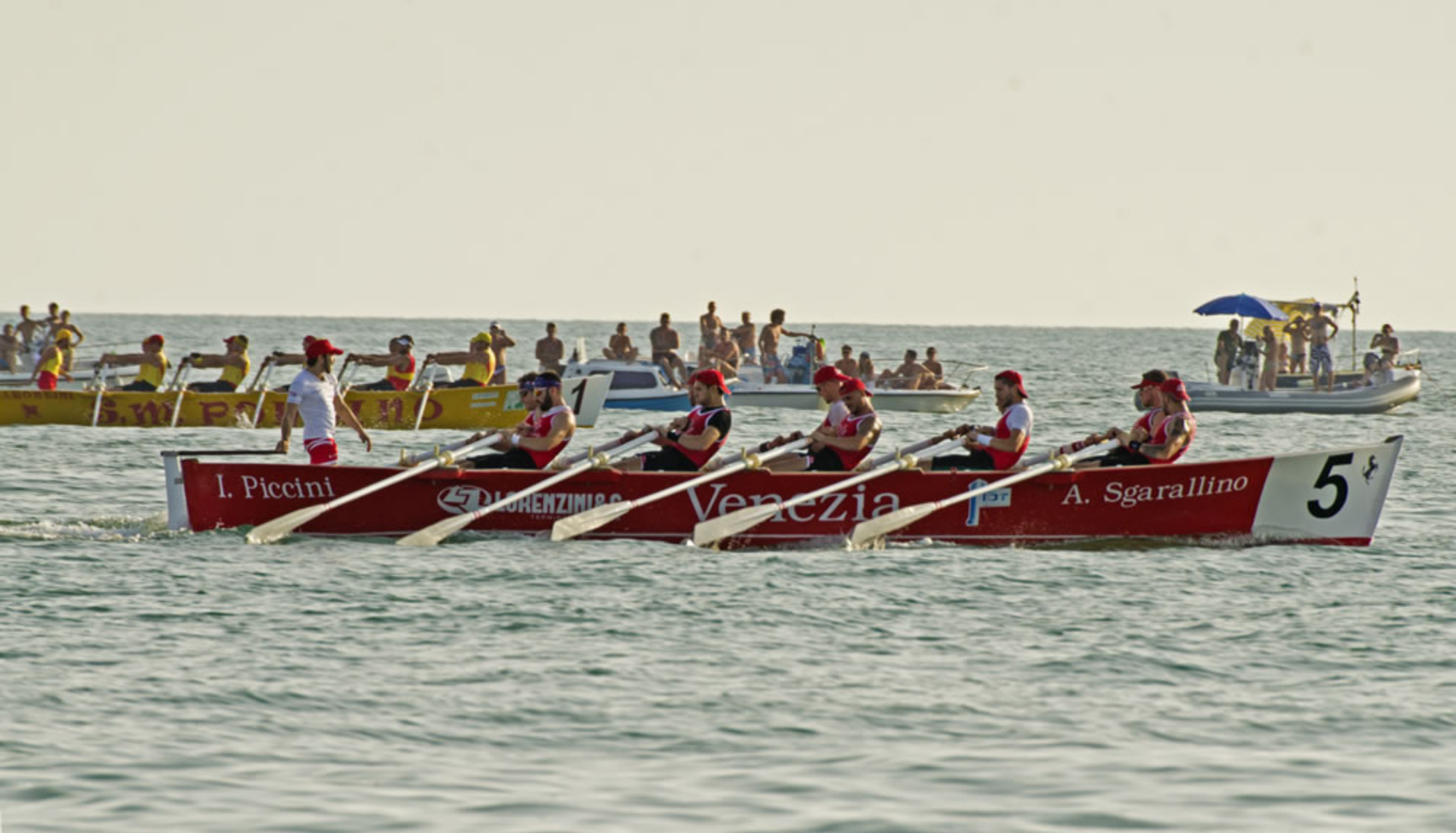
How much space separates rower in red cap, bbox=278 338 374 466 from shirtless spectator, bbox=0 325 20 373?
19778 mm

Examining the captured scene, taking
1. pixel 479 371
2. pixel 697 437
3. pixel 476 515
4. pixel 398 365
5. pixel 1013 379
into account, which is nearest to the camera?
pixel 476 515

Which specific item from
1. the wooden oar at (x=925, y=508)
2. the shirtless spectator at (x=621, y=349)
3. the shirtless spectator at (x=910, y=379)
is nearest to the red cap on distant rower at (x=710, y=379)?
the wooden oar at (x=925, y=508)

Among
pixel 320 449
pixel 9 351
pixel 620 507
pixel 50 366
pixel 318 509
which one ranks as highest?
pixel 9 351

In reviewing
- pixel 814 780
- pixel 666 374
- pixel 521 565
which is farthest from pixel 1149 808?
pixel 666 374

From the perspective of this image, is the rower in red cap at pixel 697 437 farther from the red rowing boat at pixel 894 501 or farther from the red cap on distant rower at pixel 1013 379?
the red cap on distant rower at pixel 1013 379

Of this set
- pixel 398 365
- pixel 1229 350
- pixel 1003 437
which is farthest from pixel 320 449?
pixel 1229 350

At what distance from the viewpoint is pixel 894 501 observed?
16.0 m

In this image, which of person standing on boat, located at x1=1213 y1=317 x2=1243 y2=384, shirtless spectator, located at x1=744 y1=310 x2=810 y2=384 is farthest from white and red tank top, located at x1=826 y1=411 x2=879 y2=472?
person standing on boat, located at x1=1213 y1=317 x2=1243 y2=384

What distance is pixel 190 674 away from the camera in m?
10.6

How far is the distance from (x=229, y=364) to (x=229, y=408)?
0.66m

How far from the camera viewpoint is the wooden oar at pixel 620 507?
50.9ft

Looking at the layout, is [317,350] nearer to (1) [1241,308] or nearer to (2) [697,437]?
(2) [697,437]

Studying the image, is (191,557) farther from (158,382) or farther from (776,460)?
(158,382)

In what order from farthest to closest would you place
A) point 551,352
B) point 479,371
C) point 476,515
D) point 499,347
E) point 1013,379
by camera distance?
1. point 551,352
2. point 499,347
3. point 479,371
4. point 1013,379
5. point 476,515
